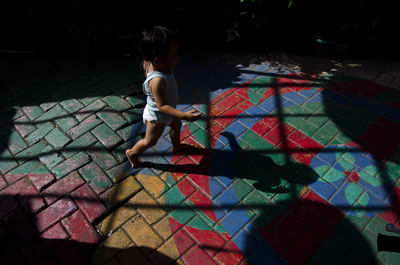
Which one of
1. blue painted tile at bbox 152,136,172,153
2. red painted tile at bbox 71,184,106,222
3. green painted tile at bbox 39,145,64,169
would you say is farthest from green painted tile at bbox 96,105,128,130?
red painted tile at bbox 71,184,106,222

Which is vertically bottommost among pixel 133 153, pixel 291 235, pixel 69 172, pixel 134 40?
pixel 291 235

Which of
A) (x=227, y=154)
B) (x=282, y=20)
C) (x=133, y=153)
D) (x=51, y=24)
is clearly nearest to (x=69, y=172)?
(x=133, y=153)

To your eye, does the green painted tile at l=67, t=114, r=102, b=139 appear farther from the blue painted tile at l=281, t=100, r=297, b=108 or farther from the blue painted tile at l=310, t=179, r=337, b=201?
the blue painted tile at l=310, t=179, r=337, b=201

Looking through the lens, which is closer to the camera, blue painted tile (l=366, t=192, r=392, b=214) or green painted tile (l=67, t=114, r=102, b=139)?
blue painted tile (l=366, t=192, r=392, b=214)

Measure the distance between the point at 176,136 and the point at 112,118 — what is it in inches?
47.6

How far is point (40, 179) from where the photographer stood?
3289mm

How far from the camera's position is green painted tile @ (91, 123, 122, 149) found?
369 cm

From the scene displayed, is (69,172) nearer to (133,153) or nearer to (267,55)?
(133,153)

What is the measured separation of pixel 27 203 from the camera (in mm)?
3072

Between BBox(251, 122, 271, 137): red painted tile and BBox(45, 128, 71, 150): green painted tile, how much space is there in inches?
96.5

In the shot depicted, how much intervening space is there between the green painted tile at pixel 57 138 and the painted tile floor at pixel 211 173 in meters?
0.02

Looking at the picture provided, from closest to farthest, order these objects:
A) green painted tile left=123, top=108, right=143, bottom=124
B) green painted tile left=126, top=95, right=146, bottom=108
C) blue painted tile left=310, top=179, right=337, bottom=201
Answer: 1. blue painted tile left=310, top=179, right=337, bottom=201
2. green painted tile left=123, top=108, right=143, bottom=124
3. green painted tile left=126, top=95, right=146, bottom=108

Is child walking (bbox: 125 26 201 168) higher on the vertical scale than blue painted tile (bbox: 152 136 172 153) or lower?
higher

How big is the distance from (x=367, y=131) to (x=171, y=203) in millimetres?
2707
